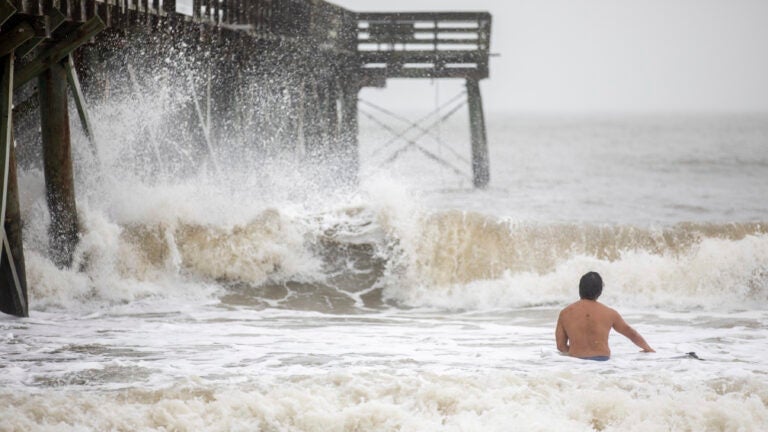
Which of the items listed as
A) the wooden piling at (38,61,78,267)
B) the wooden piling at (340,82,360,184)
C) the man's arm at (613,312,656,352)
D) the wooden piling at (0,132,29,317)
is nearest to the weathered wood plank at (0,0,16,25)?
the wooden piling at (0,132,29,317)

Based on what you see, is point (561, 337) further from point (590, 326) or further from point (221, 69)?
point (221, 69)

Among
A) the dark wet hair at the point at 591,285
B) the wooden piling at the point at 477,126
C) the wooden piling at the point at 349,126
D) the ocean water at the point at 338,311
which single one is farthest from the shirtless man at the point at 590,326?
the wooden piling at the point at 477,126

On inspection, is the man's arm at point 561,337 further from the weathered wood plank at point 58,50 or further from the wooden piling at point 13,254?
the weathered wood plank at point 58,50

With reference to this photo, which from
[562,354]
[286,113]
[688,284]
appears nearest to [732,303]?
[688,284]

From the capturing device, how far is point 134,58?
518 inches

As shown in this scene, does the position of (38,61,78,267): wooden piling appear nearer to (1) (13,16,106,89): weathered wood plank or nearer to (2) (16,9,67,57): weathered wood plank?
(1) (13,16,106,89): weathered wood plank

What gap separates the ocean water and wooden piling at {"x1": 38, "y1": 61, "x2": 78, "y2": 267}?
0.23m

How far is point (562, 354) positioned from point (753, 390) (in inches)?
57.4

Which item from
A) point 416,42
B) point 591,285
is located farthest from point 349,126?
point 591,285

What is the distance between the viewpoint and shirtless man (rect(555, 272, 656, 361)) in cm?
745

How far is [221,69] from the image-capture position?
48.1 feet

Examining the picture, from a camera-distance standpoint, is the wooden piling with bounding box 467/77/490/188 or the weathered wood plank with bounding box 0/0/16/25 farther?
the wooden piling with bounding box 467/77/490/188

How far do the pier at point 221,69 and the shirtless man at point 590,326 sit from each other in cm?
489

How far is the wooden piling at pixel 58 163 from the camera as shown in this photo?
10305 millimetres
